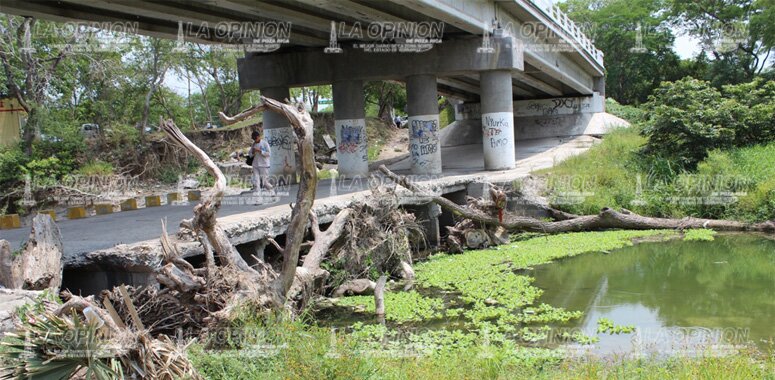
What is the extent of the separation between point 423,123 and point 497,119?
242 cm

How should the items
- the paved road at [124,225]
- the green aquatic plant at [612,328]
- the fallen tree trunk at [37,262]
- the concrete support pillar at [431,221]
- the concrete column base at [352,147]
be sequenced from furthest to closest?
the concrete column base at [352,147], the concrete support pillar at [431,221], the paved road at [124,225], the green aquatic plant at [612,328], the fallen tree trunk at [37,262]

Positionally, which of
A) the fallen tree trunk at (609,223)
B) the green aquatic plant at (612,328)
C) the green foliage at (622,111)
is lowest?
the green aquatic plant at (612,328)

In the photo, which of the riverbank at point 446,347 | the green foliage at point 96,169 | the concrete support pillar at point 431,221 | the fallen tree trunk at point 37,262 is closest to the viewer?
the riverbank at point 446,347

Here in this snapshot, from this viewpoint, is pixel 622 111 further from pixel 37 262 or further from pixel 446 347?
pixel 37 262

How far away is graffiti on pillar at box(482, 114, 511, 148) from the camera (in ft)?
69.7

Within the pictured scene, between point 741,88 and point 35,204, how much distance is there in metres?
23.3

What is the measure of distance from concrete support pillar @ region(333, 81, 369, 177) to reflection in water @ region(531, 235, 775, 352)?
10129 mm

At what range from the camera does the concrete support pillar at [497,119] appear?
68.7 feet

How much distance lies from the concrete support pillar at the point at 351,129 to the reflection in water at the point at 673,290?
10.1m

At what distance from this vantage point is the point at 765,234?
14641 millimetres

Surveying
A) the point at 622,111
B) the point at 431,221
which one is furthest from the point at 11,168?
the point at 622,111

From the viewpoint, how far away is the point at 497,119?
2122 cm

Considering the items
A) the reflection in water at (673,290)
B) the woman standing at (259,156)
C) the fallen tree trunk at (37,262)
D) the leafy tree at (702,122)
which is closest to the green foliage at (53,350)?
the fallen tree trunk at (37,262)

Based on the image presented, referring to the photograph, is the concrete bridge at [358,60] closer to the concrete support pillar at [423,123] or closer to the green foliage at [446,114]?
the concrete support pillar at [423,123]
